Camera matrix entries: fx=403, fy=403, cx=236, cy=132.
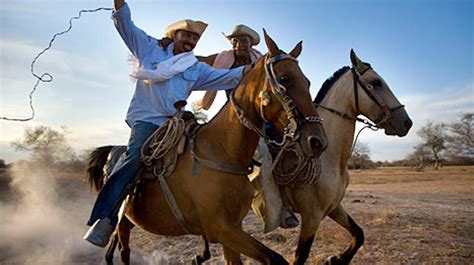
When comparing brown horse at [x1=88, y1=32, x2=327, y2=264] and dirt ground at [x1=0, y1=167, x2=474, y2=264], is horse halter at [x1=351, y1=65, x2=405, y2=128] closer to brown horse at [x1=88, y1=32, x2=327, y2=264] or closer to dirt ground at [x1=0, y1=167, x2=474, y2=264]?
dirt ground at [x1=0, y1=167, x2=474, y2=264]

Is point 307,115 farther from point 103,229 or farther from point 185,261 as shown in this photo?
point 185,261

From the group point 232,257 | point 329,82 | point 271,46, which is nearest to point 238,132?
point 271,46

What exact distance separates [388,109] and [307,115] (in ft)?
9.56

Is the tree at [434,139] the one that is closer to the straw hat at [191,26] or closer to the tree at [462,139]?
the tree at [462,139]

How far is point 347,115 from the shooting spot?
5434mm

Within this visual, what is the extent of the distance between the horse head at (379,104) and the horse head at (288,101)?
237 centimetres

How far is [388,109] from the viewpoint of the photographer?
5367 millimetres

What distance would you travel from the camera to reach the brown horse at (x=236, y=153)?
116 inches

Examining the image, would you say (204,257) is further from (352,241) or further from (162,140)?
(162,140)

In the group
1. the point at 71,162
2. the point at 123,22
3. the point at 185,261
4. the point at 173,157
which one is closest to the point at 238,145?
the point at 173,157

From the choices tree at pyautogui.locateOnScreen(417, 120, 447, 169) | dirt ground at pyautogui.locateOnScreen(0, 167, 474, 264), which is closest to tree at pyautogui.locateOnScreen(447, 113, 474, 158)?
tree at pyautogui.locateOnScreen(417, 120, 447, 169)

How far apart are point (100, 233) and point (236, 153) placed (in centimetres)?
163

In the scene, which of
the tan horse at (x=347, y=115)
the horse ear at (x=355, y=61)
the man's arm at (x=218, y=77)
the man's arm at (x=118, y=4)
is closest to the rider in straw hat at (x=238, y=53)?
the tan horse at (x=347, y=115)

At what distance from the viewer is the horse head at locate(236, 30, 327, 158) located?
2.83m
